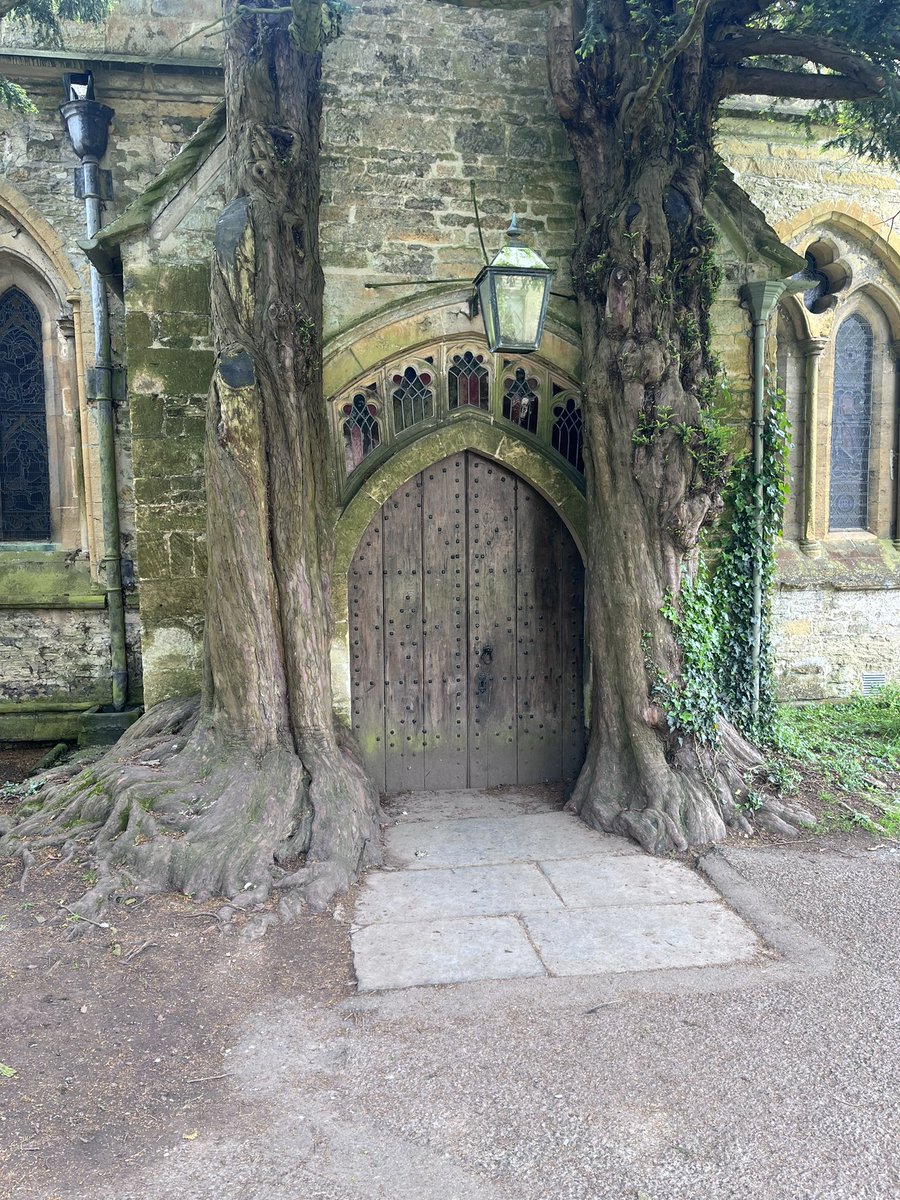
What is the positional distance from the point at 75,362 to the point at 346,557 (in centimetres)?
435

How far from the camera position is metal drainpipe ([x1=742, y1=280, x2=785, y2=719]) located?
20.6ft

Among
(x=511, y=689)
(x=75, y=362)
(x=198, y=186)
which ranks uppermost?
(x=198, y=186)

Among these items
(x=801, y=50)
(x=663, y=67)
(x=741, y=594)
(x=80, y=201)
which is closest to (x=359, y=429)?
(x=663, y=67)

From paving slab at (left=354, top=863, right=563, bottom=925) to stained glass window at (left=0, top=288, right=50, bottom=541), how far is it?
588 centimetres

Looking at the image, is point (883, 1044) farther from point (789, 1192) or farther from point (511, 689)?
point (511, 689)

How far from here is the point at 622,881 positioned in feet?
16.3

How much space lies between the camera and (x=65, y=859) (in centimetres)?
490

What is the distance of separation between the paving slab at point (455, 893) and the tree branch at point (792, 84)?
17.5 ft

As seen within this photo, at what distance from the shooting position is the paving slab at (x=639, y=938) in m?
4.07

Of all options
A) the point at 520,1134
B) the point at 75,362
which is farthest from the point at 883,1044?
the point at 75,362

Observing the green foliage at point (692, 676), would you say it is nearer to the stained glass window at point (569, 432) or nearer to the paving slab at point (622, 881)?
the paving slab at point (622, 881)

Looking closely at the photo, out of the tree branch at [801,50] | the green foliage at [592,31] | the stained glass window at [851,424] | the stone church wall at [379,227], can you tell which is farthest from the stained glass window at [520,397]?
the stained glass window at [851,424]

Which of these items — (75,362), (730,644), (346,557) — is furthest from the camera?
(75,362)

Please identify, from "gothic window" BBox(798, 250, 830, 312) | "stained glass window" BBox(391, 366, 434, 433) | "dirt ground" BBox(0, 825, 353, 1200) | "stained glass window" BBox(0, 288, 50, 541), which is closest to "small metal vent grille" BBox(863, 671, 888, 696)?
"gothic window" BBox(798, 250, 830, 312)
